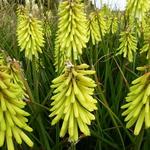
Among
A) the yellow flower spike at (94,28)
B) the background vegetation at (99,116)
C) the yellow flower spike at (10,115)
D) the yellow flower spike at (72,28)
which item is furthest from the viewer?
the yellow flower spike at (94,28)

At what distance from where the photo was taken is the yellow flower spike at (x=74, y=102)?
71.4 inches

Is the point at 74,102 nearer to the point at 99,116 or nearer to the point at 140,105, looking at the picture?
the point at 140,105

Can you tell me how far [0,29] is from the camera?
6.09m

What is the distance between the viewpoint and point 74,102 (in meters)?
1.84

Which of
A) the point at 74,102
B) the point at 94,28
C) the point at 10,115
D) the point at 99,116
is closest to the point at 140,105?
the point at 74,102

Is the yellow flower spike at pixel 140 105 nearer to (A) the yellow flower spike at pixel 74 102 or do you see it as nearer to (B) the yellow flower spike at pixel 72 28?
(A) the yellow flower spike at pixel 74 102

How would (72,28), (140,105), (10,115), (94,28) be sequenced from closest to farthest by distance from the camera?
(10,115) < (140,105) < (72,28) < (94,28)

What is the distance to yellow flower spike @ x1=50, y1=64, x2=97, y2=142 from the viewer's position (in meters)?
1.81

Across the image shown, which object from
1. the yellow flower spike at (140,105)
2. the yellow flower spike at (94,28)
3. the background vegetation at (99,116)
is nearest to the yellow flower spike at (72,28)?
the background vegetation at (99,116)

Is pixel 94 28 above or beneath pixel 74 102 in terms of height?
above

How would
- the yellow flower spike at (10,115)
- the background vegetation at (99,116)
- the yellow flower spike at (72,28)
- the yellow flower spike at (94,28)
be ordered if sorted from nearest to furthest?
the yellow flower spike at (10,115)
the background vegetation at (99,116)
the yellow flower spike at (72,28)
the yellow flower spike at (94,28)

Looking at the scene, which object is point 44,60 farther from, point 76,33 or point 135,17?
point 76,33

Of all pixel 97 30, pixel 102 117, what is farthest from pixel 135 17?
pixel 102 117

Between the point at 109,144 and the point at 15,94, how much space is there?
1042mm
